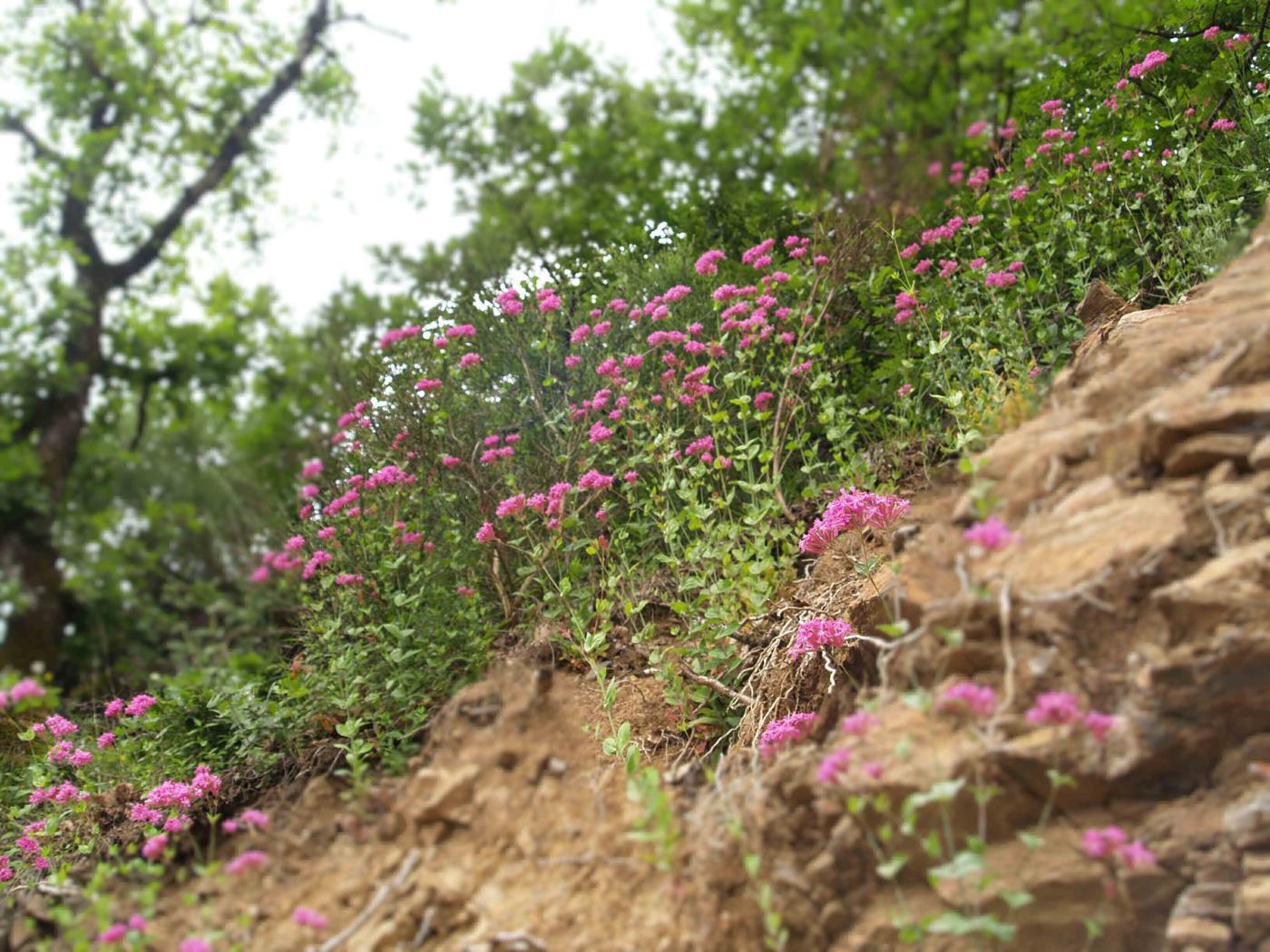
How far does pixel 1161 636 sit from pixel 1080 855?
0.55m

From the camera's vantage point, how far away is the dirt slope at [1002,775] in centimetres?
265

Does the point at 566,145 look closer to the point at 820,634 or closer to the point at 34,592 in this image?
the point at 34,592

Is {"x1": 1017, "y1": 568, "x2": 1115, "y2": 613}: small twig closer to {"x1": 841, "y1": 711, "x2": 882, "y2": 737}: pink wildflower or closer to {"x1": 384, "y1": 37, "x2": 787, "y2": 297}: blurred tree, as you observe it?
{"x1": 841, "y1": 711, "x2": 882, "y2": 737}: pink wildflower

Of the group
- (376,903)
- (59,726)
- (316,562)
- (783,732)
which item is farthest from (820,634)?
(59,726)

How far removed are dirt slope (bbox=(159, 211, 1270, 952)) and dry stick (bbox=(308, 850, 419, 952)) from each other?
0.01m

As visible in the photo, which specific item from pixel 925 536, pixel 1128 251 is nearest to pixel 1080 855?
pixel 925 536

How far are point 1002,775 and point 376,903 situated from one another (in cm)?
159

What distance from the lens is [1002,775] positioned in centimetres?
272

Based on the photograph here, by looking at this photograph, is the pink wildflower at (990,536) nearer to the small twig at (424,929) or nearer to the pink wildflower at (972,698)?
the pink wildflower at (972,698)

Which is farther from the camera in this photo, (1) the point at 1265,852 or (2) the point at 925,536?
(2) the point at 925,536

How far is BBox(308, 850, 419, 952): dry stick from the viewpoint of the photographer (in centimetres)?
281

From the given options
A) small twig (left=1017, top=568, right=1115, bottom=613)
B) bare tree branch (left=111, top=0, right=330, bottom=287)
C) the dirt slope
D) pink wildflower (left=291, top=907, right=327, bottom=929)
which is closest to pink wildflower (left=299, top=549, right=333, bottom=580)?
the dirt slope

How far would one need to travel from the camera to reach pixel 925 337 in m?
5.64

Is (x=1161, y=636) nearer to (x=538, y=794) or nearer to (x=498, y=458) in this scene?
(x=538, y=794)
